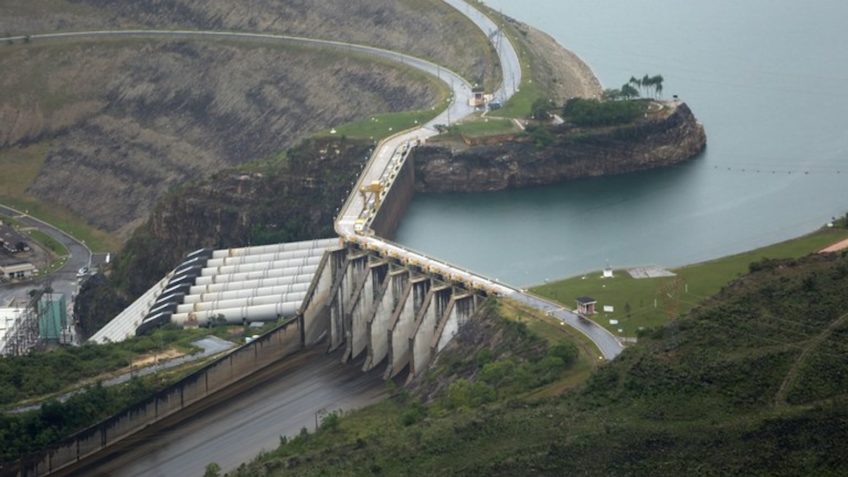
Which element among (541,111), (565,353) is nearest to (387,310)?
(565,353)

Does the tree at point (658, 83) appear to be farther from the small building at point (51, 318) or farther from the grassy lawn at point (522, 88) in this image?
the small building at point (51, 318)

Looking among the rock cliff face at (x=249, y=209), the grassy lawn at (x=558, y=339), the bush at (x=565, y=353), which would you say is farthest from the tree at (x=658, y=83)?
the bush at (x=565, y=353)

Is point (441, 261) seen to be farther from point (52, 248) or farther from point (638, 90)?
point (52, 248)

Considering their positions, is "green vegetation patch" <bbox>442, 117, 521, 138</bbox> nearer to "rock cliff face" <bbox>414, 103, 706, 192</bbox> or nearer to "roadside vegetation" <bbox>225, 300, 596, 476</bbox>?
"rock cliff face" <bbox>414, 103, 706, 192</bbox>

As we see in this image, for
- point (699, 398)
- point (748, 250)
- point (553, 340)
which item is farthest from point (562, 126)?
point (699, 398)

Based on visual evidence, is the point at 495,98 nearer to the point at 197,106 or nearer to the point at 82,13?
the point at 197,106

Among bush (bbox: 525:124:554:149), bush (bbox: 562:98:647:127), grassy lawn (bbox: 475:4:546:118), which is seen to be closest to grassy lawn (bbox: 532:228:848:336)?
bush (bbox: 525:124:554:149)
